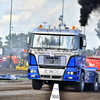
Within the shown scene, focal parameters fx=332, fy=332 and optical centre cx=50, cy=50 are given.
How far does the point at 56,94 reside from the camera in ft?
29.5

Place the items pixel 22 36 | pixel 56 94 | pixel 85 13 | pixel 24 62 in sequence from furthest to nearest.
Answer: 1. pixel 22 36
2. pixel 24 62
3. pixel 85 13
4. pixel 56 94

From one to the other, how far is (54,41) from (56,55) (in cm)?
67

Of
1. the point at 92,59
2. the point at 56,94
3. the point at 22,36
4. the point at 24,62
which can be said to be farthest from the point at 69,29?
the point at 22,36

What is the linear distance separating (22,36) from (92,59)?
157 meters

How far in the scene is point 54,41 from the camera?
1509cm

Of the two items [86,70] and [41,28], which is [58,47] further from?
[86,70]

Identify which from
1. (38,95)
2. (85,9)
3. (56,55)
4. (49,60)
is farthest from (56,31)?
(85,9)

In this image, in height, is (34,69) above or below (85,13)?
below

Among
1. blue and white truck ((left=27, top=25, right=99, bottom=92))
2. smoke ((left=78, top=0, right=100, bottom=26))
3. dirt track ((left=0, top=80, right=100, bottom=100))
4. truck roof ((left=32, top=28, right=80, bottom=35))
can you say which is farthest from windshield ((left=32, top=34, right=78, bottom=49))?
smoke ((left=78, top=0, right=100, bottom=26))

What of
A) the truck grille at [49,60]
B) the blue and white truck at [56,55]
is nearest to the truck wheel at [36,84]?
the blue and white truck at [56,55]

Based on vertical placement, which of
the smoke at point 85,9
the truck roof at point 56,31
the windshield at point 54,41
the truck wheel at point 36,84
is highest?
the smoke at point 85,9

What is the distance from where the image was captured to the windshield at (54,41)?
14938 millimetres

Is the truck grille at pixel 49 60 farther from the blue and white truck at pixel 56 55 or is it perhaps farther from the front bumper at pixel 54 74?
the front bumper at pixel 54 74

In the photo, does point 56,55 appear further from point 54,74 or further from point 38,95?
A: point 38,95
